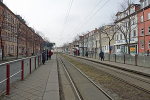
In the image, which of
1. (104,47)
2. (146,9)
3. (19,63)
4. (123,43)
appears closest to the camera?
(19,63)

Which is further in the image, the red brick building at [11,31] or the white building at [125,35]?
the white building at [125,35]

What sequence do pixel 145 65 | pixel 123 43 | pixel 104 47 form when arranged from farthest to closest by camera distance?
1. pixel 104 47
2. pixel 123 43
3. pixel 145 65

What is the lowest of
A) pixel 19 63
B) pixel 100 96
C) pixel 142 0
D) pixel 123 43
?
pixel 100 96

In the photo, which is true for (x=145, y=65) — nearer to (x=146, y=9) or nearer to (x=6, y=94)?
(x=6, y=94)

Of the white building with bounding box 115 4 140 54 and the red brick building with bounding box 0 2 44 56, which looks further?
the white building with bounding box 115 4 140 54

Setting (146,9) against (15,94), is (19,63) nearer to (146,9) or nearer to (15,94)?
(15,94)

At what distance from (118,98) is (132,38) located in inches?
1420

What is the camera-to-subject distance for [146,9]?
3191 cm

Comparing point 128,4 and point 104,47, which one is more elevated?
point 128,4

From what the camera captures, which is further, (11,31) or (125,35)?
(125,35)

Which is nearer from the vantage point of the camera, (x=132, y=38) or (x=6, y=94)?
(x=6, y=94)

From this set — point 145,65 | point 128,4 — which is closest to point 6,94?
point 145,65

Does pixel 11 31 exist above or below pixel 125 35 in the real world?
above

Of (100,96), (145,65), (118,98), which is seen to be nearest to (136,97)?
(118,98)
